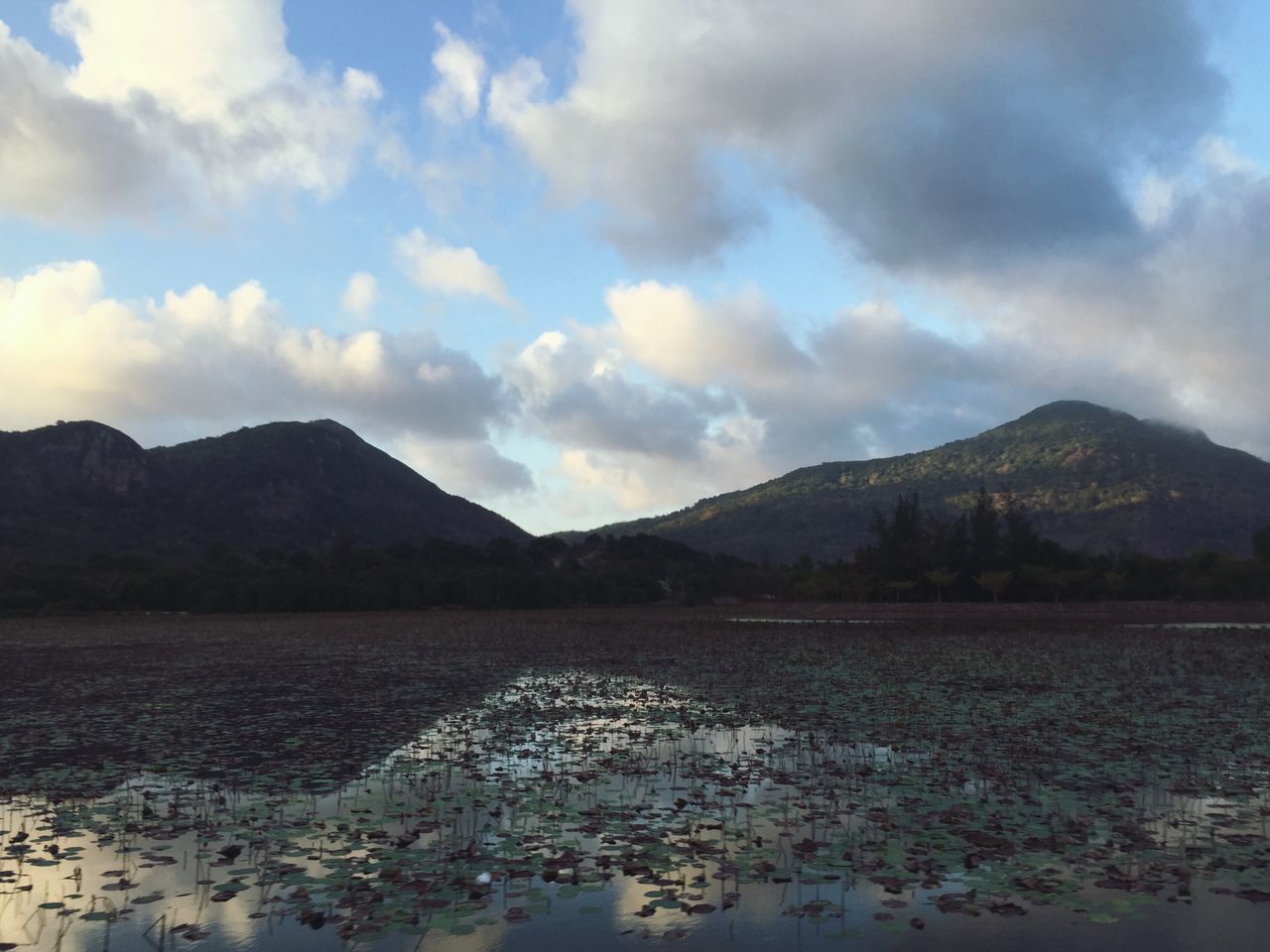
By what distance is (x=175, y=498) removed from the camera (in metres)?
163

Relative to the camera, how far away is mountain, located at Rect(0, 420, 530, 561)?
13838 cm

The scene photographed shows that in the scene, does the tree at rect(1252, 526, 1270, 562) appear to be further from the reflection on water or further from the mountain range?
the reflection on water

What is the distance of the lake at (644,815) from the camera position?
26.4ft

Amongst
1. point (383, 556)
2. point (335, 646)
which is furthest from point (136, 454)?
point (335, 646)

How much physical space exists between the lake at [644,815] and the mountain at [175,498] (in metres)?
125

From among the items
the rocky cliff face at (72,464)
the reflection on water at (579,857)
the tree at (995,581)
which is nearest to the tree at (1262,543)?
the tree at (995,581)

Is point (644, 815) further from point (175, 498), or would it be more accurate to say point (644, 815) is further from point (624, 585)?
point (175, 498)

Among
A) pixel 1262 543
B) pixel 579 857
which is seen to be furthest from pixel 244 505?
pixel 579 857

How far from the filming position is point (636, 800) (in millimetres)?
12539

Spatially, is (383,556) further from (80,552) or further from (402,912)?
(402,912)

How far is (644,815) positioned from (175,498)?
173 m

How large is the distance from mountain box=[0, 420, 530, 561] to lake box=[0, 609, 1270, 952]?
12474 centimetres

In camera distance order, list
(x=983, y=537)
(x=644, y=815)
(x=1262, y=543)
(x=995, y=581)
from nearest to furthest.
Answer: (x=644, y=815) → (x=995, y=581) → (x=983, y=537) → (x=1262, y=543)

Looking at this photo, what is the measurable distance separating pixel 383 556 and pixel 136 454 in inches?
2828
